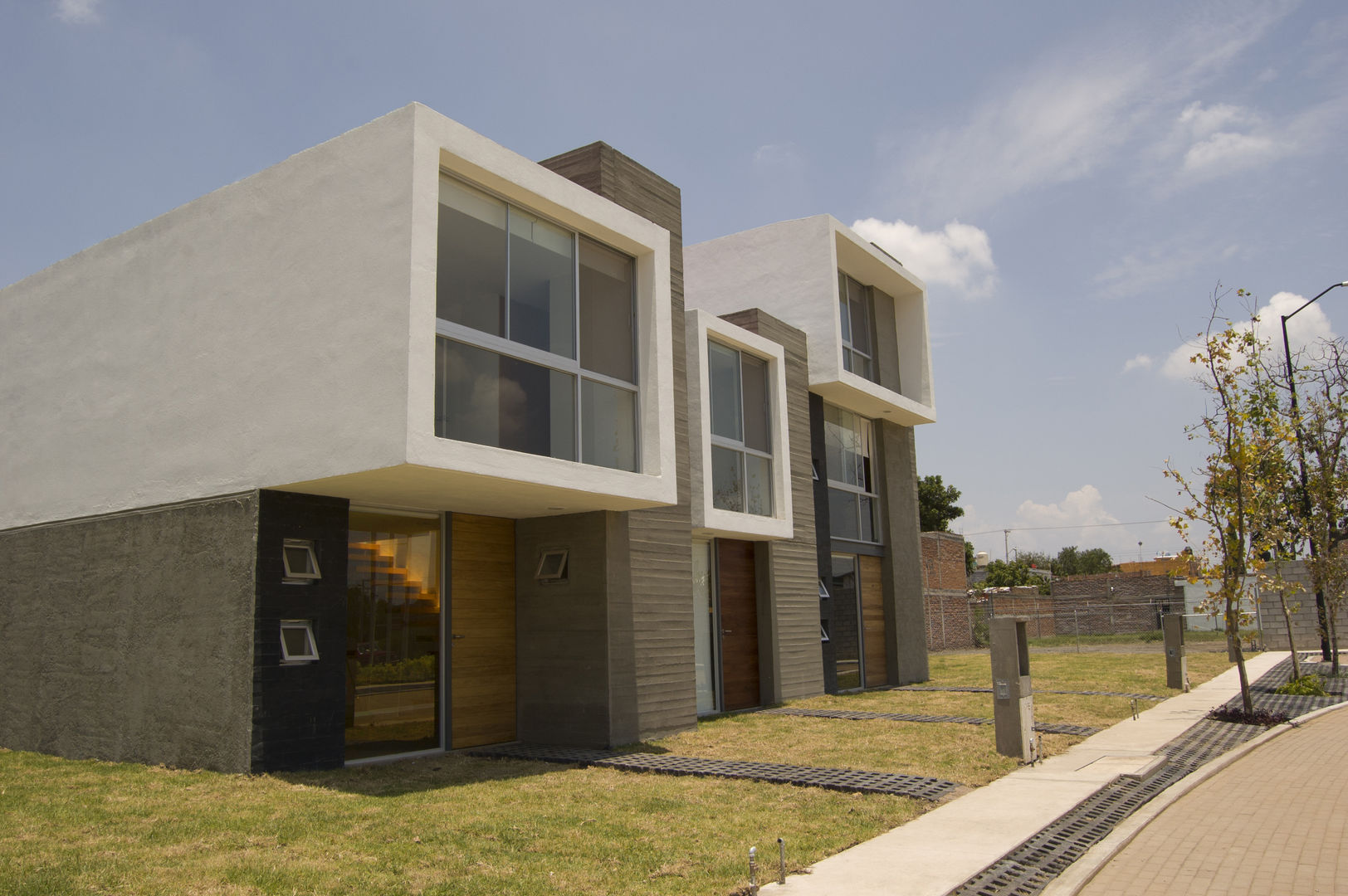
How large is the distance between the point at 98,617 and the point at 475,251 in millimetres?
5514

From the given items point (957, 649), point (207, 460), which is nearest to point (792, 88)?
point (207, 460)

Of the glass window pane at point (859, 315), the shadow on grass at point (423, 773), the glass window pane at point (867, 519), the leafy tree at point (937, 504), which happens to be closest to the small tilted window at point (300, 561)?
the shadow on grass at point (423, 773)

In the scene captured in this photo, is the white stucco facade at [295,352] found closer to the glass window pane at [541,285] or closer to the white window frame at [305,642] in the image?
the glass window pane at [541,285]

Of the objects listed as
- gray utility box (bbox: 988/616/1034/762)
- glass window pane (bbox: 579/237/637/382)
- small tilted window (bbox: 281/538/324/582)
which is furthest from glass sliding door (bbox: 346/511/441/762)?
gray utility box (bbox: 988/616/1034/762)

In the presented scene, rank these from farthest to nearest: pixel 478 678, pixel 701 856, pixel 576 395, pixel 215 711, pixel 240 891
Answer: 1. pixel 478 678
2. pixel 576 395
3. pixel 215 711
4. pixel 701 856
5. pixel 240 891

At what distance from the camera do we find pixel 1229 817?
711 cm

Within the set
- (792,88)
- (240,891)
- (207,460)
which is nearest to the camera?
(240,891)

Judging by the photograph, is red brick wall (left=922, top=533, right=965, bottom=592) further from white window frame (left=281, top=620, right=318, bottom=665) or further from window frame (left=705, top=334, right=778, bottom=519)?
white window frame (left=281, top=620, right=318, bottom=665)

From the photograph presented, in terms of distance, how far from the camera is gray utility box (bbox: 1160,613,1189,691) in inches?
610

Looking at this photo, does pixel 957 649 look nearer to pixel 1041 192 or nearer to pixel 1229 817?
pixel 1041 192

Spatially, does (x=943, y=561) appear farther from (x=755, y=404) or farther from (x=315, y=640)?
(x=315, y=640)

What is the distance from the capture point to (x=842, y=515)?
17797 millimetres

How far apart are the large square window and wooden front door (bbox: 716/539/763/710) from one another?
2.77ft

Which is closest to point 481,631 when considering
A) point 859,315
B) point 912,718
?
point 912,718
